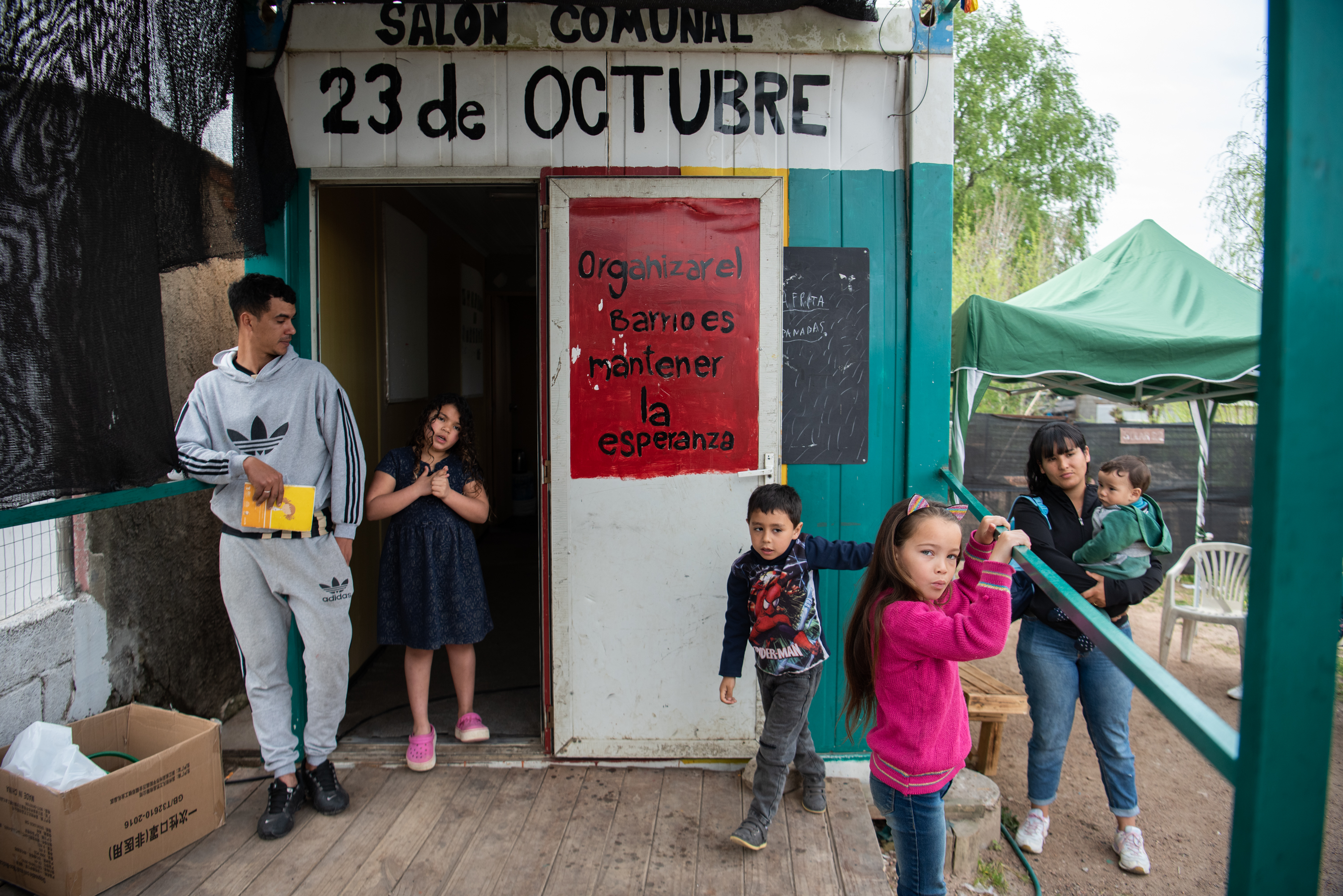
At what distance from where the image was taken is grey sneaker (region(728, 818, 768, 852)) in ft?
8.46

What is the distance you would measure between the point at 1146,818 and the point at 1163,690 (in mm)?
3128

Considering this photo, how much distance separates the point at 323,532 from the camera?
107 inches

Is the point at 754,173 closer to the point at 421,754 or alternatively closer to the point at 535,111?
the point at 535,111

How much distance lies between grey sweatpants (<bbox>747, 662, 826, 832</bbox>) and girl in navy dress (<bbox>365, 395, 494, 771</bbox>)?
1246 mm

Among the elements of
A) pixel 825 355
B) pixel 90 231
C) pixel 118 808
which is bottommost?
pixel 118 808

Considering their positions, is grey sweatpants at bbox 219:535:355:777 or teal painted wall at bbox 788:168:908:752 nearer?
grey sweatpants at bbox 219:535:355:777

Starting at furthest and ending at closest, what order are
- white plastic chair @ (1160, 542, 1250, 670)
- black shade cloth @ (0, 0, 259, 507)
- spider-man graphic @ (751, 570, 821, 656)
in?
white plastic chair @ (1160, 542, 1250, 670) → spider-man graphic @ (751, 570, 821, 656) → black shade cloth @ (0, 0, 259, 507)

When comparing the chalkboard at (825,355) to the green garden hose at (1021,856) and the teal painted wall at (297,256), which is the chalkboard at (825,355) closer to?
the green garden hose at (1021,856)

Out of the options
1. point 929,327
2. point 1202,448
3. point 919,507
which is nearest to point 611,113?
point 929,327

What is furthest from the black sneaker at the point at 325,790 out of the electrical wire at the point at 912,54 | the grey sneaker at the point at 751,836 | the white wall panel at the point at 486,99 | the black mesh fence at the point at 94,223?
the electrical wire at the point at 912,54

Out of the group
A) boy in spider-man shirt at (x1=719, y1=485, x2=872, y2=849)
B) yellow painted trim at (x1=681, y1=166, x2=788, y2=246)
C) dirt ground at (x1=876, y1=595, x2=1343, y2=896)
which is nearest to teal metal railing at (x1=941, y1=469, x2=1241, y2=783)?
boy in spider-man shirt at (x1=719, y1=485, x2=872, y2=849)

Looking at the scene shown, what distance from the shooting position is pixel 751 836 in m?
2.59

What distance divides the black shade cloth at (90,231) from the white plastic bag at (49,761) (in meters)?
0.94

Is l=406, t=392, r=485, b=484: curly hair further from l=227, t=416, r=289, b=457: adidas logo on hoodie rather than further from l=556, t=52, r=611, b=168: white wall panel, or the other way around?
l=556, t=52, r=611, b=168: white wall panel
